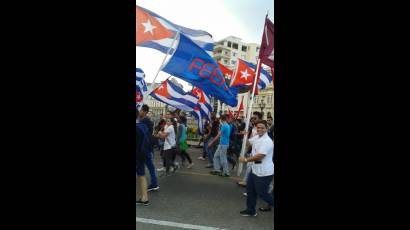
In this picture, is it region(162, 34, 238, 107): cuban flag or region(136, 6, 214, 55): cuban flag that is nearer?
region(136, 6, 214, 55): cuban flag

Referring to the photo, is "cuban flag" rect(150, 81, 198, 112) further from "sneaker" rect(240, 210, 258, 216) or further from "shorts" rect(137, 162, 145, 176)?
"sneaker" rect(240, 210, 258, 216)

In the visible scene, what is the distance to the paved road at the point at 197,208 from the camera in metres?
4.47

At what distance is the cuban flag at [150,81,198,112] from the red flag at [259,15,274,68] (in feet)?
9.79

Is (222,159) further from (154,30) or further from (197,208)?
(154,30)

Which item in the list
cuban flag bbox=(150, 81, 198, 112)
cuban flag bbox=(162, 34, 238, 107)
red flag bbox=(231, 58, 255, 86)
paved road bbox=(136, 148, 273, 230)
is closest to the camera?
paved road bbox=(136, 148, 273, 230)

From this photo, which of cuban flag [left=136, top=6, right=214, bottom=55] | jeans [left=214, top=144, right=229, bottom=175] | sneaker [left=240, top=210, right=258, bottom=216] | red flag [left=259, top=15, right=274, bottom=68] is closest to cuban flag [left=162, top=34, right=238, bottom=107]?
cuban flag [left=136, top=6, right=214, bottom=55]

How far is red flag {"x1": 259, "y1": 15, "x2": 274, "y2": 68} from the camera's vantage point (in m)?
7.97

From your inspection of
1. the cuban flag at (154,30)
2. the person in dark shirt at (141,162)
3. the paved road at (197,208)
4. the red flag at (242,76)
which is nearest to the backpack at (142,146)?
the person in dark shirt at (141,162)

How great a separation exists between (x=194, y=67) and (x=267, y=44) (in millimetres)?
2086

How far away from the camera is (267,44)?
26.4ft
